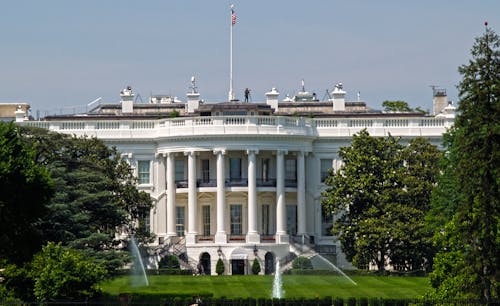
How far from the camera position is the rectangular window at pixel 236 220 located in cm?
11800

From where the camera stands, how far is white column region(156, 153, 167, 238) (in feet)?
391

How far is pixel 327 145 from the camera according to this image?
120875mm

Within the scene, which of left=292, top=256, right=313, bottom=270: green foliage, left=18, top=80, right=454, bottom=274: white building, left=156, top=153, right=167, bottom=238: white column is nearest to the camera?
left=292, top=256, right=313, bottom=270: green foliage

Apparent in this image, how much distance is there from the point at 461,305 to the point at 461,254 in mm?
5909

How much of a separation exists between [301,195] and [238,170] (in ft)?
15.4

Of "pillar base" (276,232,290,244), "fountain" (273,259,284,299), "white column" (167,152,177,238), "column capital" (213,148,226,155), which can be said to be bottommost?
"fountain" (273,259,284,299)

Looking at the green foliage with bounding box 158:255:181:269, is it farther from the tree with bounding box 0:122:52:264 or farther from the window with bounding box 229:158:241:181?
the tree with bounding box 0:122:52:264

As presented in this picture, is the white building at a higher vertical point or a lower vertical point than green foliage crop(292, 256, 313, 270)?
higher

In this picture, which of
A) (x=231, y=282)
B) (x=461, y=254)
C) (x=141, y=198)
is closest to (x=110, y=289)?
(x=231, y=282)

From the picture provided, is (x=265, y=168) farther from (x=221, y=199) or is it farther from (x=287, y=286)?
(x=287, y=286)

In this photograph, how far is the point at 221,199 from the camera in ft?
379

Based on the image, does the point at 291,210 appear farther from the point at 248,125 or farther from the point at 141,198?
the point at 141,198

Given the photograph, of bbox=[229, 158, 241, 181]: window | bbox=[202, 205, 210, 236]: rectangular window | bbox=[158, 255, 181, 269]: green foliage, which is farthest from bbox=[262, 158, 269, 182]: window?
bbox=[158, 255, 181, 269]: green foliage

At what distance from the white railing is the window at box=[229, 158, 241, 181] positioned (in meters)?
3.17
